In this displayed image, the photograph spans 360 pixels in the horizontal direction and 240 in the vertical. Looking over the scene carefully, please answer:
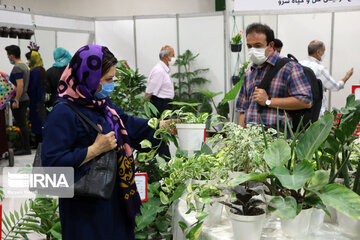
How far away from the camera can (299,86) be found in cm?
251

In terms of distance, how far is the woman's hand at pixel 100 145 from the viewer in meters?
1.60

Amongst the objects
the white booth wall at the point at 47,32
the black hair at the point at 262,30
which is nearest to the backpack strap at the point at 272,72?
the black hair at the point at 262,30

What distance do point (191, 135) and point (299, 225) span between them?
0.67 m

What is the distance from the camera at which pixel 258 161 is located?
53.8 inches

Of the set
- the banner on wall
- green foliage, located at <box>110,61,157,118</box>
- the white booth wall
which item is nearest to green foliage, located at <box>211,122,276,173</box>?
green foliage, located at <box>110,61,157,118</box>

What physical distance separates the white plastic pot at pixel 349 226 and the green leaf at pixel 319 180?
22 cm

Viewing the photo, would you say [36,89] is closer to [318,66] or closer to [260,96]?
[318,66]

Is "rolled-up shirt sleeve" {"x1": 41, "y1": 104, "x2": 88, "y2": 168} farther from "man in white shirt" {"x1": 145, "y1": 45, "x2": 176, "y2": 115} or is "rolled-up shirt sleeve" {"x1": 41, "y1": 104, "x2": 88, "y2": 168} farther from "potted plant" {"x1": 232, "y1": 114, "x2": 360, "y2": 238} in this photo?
"man in white shirt" {"x1": 145, "y1": 45, "x2": 176, "y2": 115}

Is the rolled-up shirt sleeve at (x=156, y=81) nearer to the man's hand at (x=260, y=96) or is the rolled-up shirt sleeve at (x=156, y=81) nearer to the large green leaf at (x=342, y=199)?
the man's hand at (x=260, y=96)

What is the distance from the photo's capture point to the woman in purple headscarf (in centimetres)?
157

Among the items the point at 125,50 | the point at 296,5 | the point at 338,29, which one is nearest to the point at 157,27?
the point at 125,50

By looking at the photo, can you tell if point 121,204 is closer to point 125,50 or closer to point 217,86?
point 217,86

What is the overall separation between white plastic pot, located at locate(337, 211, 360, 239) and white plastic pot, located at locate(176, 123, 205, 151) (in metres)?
0.69

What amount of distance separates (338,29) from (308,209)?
236 inches
